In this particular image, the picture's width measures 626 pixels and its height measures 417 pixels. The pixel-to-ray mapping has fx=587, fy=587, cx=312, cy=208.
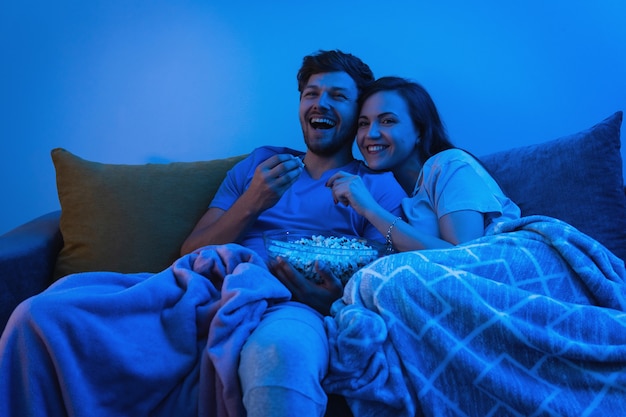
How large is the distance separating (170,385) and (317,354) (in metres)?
0.25

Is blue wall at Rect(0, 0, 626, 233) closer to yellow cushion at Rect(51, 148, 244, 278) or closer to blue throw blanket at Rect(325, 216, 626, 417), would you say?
yellow cushion at Rect(51, 148, 244, 278)

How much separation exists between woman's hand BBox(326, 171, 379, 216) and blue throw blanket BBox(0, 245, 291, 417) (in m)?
0.44

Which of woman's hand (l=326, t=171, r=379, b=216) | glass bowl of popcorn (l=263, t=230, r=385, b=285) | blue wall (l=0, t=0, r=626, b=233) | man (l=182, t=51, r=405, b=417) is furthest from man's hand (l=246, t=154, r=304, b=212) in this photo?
blue wall (l=0, t=0, r=626, b=233)

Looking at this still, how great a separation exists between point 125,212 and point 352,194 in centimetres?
67

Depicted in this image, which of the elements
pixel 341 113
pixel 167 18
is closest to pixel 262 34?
pixel 167 18

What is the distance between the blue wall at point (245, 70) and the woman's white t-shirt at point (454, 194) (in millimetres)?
581

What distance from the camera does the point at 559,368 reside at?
0.91 meters

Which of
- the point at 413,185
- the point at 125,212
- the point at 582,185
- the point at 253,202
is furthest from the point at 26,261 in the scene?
the point at 582,185

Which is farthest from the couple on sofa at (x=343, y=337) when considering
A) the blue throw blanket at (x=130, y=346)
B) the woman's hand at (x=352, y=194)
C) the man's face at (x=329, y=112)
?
the man's face at (x=329, y=112)

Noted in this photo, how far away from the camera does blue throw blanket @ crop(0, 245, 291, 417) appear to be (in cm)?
84

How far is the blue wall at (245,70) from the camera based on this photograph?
6.62 feet

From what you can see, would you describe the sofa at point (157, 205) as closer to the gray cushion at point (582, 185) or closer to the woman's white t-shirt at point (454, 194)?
the gray cushion at point (582, 185)

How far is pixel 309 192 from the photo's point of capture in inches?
67.3

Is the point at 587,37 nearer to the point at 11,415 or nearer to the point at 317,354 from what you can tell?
the point at 317,354
